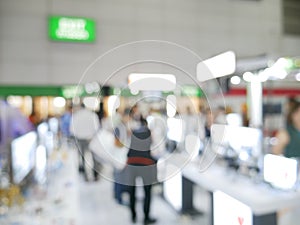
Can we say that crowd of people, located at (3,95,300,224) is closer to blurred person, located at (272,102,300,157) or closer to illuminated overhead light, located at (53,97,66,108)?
blurred person, located at (272,102,300,157)

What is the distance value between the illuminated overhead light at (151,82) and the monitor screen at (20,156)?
5.04ft

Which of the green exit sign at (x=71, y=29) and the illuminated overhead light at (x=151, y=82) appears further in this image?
the green exit sign at (x=71, y=29)

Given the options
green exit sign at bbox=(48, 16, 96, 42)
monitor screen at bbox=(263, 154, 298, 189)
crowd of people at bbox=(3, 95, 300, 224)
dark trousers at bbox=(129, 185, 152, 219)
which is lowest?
dark trousers at bbox=(129, 185, 152, 219)

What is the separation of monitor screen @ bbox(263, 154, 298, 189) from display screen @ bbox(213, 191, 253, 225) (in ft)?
1.06

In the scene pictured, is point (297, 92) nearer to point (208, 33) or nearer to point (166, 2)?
point (208, 33)

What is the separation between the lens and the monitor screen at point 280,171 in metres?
1.75

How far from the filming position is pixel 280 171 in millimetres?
1855

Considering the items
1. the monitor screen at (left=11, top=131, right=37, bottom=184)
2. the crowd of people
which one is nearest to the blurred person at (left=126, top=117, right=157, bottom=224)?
the crowd of people

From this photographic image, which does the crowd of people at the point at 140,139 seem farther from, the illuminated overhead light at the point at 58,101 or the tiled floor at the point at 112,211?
the illuminated overhead light at the point at 58,101

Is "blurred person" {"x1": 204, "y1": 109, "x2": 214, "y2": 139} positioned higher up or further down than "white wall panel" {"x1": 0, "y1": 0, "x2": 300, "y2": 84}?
further down

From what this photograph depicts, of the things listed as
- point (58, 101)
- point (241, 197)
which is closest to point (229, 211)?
point (241, 197)

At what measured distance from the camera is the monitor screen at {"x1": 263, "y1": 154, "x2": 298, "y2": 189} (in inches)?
68.7

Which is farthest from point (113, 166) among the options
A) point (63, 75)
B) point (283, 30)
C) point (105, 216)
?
point (283, 30)

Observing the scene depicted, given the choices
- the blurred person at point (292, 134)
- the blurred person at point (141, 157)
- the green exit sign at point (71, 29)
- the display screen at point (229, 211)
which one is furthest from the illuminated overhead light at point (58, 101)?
the blurred person at point (292, 134)
